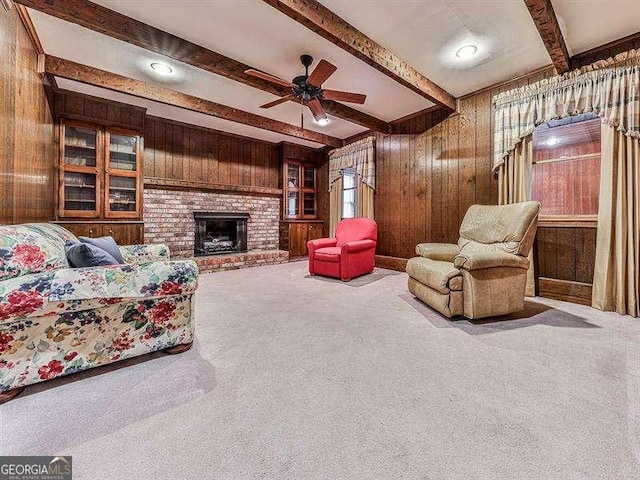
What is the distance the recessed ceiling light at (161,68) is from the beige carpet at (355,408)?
2.88m

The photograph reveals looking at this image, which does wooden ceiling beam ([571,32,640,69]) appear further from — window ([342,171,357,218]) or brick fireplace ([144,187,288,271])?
brick fireplace ([144,187,288,271])

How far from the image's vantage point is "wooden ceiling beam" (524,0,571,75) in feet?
6.68

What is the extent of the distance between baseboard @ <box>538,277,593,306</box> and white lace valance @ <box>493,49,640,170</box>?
1.47 metres

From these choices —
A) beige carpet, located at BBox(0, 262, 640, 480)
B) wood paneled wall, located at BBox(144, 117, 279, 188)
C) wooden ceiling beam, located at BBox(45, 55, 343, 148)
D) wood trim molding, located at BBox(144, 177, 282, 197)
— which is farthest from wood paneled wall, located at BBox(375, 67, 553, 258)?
wood paneled wall, located at BBox(144, 117, 279, 188)

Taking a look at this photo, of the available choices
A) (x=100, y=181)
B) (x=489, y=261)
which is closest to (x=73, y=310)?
(x=489, y=261)

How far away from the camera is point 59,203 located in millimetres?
3721

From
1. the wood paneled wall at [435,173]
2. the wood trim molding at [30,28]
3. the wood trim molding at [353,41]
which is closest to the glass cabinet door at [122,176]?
the wood trim molding at [30,28]

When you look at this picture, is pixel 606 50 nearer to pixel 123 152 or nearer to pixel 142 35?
pixel 142 35

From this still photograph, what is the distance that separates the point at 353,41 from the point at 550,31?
5.20 ft

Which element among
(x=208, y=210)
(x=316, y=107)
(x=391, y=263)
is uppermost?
(x=316, y=107)

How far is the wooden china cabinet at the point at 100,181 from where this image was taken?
3.80 meters

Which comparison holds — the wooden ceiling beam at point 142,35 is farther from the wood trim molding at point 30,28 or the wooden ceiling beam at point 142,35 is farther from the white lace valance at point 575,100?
the white lace valance at point 575,100

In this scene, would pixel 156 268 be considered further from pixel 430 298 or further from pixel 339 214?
pixel 339 214

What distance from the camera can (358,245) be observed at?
404cm
